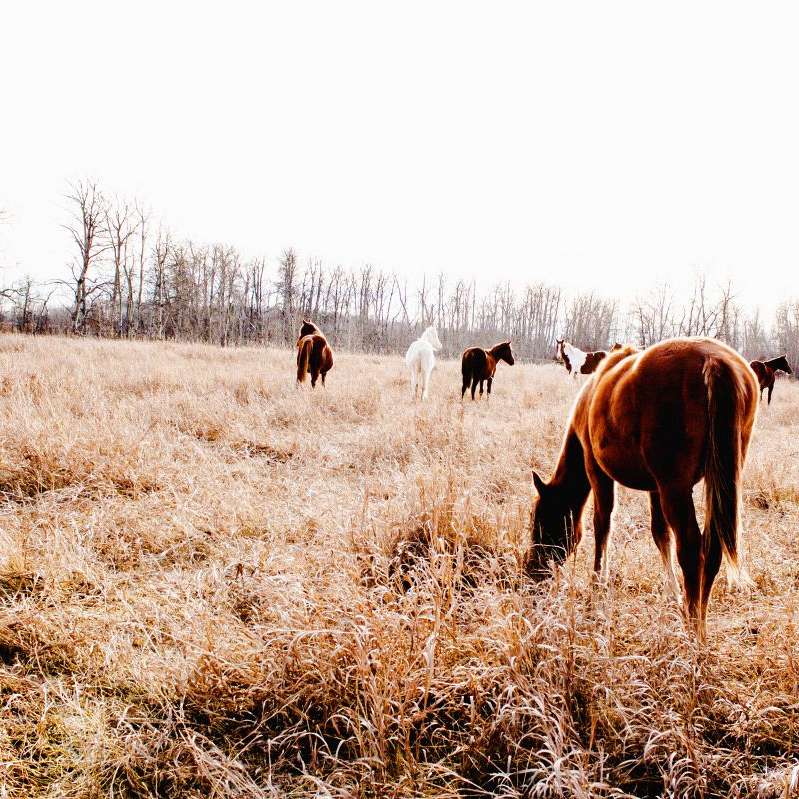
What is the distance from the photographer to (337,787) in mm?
1359

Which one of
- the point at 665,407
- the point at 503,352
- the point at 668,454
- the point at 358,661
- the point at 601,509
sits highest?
the point at 503,352

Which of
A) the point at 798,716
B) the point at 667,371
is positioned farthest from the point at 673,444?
the point at 798,716

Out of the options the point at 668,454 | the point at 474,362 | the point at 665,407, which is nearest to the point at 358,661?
the point at 668,454

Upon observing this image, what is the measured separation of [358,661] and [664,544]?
6.66 feet

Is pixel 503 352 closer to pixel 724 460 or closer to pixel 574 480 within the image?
pixel 574 480

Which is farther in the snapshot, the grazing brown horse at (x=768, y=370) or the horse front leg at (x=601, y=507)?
the grazing brown horse at (x=768, y=370)

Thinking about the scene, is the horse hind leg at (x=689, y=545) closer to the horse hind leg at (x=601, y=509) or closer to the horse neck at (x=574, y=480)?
the horse hind leg at (x=601, y=509)

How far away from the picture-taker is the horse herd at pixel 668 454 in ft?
6.34

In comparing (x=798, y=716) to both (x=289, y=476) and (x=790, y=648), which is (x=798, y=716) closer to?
(x=790, y=648)

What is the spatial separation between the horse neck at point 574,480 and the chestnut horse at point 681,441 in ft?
Answer: 0.64

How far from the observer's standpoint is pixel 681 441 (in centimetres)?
205

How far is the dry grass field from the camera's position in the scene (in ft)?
4.77

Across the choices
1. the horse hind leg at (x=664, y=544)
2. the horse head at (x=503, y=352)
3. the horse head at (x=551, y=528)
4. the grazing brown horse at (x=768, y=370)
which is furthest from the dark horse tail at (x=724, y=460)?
the grazing brown horse at (x=768, y=370)

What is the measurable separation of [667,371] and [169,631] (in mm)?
2727
